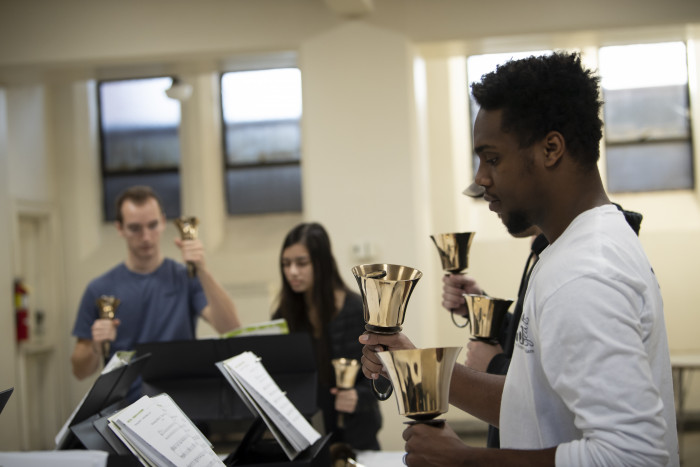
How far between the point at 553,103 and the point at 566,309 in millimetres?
389

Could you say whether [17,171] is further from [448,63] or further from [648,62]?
[648,62]

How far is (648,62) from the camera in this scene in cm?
650

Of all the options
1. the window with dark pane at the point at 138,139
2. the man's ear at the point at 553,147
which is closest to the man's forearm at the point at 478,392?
the man's ear at the point at 553,147

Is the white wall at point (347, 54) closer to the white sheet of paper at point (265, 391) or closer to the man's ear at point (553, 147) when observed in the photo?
the white sheet of paper at point (265, 391)

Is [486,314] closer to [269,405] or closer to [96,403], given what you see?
[269,405]

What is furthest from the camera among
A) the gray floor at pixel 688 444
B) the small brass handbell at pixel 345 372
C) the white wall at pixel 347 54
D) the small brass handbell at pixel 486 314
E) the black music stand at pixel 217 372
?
the gray floor at pixel 688 444

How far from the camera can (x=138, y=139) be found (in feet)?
22.6

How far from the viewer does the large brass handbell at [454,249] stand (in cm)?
248

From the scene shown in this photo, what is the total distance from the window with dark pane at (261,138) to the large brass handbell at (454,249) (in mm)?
4350

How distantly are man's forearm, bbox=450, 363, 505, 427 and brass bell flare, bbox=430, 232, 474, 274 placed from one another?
92 centimetres

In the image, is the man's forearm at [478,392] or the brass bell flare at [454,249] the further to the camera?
the brass bell flare at [454,249]

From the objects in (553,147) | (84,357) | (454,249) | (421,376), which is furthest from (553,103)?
(84,357)

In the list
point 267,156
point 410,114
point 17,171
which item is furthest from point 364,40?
point 17,171

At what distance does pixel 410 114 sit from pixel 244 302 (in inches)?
103
